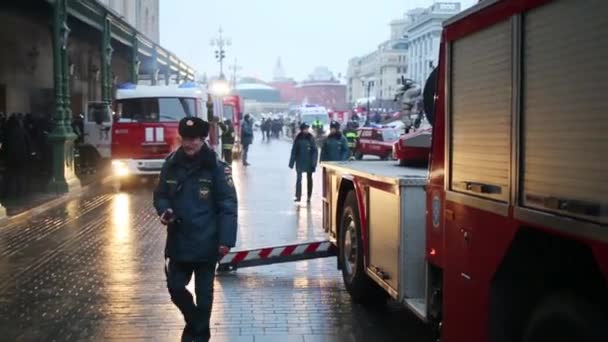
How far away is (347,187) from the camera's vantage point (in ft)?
27.3

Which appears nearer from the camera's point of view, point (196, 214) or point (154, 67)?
point (196, 214)

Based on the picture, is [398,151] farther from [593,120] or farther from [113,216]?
[113,216]

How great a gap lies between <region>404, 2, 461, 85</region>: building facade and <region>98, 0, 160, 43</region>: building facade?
100.0 ft

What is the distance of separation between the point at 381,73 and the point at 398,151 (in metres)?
125

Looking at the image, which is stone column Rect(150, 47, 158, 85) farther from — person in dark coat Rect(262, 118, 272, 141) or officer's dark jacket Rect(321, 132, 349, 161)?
person in dark coat Rect(262, 118, 272, 141)

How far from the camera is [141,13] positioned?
5659 cm

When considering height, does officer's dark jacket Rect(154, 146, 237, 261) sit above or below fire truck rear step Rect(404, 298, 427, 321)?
above

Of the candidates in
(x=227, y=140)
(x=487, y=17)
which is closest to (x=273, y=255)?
(x=487, y=17)

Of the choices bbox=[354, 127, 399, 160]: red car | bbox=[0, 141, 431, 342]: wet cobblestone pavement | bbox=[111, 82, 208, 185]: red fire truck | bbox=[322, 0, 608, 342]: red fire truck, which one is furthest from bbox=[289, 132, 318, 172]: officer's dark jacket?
bbox=[354, 127, 399, 160]: red car

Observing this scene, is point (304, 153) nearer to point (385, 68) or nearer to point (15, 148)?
point (15, 148)

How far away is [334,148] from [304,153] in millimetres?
1070

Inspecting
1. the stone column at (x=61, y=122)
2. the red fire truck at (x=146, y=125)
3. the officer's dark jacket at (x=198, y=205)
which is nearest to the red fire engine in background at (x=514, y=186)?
the officer's dark jacket at (x=198, y=205)

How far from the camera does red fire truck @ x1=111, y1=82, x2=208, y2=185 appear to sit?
2166 centimetres

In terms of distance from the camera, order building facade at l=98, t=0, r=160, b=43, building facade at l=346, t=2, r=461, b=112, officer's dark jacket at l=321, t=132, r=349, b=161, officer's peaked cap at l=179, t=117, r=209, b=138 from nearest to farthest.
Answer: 1. officer's peaked cap at l=179, t=117, r=209, b=138
2. officer's dark jacket at l=321, t=132, r=349, b=161
3. building facade at l=98, t=0, r=160, b=43
4. building facade at l=346, t=2, r=461, b=112
